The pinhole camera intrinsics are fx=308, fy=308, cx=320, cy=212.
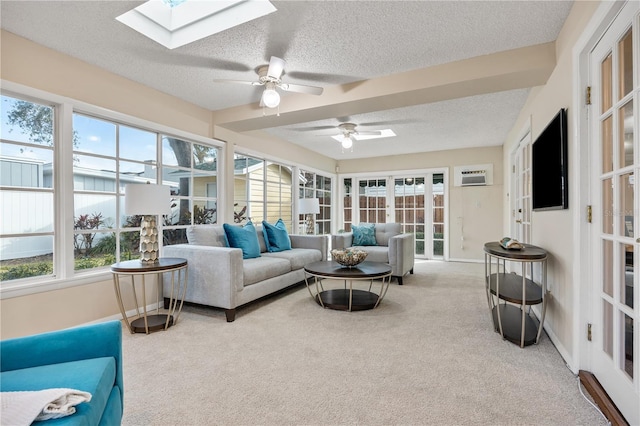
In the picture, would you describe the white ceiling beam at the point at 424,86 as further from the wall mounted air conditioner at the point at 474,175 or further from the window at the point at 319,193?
the wall mounted air conditioner at the point at 474,175

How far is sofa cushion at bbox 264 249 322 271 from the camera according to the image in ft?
12.8

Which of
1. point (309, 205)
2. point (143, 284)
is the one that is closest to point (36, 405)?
point (143, 284)

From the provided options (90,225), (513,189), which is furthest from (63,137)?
(513,189)

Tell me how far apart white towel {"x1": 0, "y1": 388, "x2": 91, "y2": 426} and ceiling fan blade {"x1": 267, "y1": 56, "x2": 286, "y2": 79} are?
7.70 ft

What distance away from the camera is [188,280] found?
310 centimetres

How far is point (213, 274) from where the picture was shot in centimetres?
293

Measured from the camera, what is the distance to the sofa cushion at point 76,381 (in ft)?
3.12

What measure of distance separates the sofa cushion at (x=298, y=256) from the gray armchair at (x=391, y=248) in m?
0.54

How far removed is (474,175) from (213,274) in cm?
541

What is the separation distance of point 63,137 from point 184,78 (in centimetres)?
115

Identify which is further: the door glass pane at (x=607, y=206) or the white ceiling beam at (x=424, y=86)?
the white ceiling beam at (x=424, y=86)

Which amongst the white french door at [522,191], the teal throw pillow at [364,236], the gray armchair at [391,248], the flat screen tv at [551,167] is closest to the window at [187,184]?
the gray armchair at [391,248]

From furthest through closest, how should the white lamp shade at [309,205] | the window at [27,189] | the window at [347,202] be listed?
the window at [347,202]
the white lamp shade at [309,205]
the window at [27,189]

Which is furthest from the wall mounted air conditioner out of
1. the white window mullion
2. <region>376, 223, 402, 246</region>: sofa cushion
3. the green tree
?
the green tree
